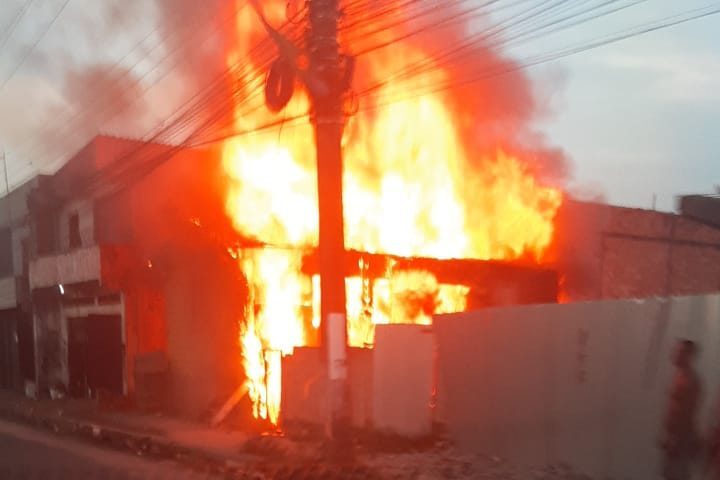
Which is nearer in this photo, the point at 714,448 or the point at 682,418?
the point at 714,448

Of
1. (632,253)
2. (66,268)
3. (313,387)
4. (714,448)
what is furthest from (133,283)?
(714,448)

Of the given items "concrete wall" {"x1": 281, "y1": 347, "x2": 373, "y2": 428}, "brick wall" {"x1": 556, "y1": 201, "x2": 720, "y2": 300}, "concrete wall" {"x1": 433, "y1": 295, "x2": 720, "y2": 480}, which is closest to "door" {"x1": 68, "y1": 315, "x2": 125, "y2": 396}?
"concrete wall" {"x1": 281, "y1": 347, "x2": 373, "y2": 428}

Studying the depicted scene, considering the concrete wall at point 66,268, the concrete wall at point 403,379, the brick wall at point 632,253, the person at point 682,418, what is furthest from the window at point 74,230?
the person at point 682,418

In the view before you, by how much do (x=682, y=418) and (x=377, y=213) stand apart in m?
11.6

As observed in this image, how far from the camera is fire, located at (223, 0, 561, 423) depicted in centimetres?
1652

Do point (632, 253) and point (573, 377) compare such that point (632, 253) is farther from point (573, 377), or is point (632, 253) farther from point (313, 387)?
point (573, 377)

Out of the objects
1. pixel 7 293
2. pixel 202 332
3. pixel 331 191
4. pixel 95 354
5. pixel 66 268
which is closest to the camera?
pixel 331 191

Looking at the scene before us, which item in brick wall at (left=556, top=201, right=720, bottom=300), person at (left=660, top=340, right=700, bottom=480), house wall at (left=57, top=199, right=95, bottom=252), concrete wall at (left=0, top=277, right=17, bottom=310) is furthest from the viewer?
concrete wall at (left=0, top=277, right=17, bottom=310)

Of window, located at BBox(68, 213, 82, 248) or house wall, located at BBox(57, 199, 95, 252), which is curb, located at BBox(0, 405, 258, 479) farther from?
window, located at BBox(68, 213, 82, 248)

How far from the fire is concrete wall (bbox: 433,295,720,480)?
4.91m

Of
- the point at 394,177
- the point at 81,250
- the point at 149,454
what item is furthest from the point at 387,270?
the point at 81,250

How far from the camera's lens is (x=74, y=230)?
82.3 feet

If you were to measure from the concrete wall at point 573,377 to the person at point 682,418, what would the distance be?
0.36ft

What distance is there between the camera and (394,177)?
19562 millimetres
